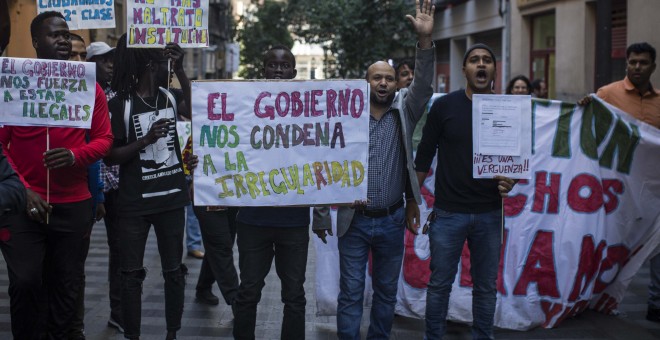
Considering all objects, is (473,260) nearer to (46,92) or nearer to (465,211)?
(465,211)

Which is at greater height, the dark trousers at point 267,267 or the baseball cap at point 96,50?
the baseball cap at point 96,50

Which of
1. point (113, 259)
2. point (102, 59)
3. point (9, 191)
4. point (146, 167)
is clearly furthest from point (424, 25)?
point (113, 259)

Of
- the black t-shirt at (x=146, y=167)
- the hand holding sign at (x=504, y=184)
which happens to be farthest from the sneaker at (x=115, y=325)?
the hand holding sign at (x=504, y=184)

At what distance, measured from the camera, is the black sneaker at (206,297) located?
6.41m

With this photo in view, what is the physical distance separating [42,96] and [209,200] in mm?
1080

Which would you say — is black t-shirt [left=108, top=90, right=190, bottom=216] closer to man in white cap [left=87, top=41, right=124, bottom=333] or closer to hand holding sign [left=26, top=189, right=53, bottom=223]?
hand holding sign [left=26, top=189, right=53, bottom=223]

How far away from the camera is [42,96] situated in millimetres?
4422

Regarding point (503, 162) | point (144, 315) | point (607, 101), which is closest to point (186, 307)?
point (144, 315)

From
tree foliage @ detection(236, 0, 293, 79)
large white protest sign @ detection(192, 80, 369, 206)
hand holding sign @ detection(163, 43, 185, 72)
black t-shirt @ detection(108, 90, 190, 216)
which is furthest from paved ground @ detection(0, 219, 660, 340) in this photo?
tree foliage @ detection(236, 0, 293, 79)

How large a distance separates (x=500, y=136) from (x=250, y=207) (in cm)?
154

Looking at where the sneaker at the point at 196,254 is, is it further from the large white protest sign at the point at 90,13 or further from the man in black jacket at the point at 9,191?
the man in black jacket at the point at 9,191

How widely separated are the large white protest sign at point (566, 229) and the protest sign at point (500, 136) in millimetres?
1009

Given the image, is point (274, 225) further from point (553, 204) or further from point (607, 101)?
point (607, 101)

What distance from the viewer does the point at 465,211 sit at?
15.7 feet
